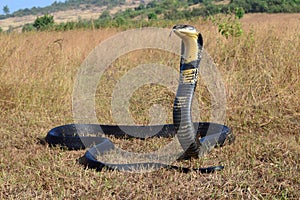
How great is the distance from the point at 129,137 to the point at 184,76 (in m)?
1.38

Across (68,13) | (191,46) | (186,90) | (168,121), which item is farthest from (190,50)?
(68,13)

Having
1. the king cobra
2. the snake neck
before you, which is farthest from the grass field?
the snake neck

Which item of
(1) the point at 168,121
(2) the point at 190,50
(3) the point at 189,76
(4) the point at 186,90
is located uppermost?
(2) the point at 190,50

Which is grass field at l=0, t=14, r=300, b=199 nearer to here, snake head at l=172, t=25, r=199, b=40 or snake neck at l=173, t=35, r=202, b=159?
snake neck at l=173, t=35, r=202, b=159

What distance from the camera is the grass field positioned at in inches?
112

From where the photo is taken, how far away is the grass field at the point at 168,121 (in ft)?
9.37

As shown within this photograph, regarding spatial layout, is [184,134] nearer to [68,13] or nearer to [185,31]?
[185,31]

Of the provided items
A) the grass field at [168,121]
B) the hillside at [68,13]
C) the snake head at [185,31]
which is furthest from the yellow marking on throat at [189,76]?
the hillside at [68,13]

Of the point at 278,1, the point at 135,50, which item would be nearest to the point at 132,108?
the point at 135,50

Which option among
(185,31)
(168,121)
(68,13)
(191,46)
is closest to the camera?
(185,31)

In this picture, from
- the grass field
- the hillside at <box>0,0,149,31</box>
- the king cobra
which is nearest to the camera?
the grass field

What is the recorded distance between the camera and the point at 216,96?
206 inches

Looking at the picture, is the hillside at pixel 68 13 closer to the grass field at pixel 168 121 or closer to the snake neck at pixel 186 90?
the grass field at pixel 168 121

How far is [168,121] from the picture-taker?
489cm
